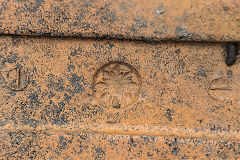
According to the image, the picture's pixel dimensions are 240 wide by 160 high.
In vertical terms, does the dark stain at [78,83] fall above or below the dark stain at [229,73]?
below

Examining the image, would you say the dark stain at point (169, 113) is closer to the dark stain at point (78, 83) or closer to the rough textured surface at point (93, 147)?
the rough textured surface at point (93, 147)

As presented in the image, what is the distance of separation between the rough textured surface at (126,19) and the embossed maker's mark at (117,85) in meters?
0.15

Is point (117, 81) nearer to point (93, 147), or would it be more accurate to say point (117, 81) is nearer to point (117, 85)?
point (117, 85)

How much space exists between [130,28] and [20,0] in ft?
1.51

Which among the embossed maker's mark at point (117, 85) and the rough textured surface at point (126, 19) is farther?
the embossed maker's mark at point (117, 85)

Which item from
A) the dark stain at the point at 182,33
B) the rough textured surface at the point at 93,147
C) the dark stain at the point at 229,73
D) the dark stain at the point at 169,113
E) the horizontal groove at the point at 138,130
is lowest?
the rough textured surface at the point at 93,147

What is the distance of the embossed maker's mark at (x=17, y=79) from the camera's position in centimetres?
100

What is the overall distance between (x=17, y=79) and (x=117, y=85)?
44cm

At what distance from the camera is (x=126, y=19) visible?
936 millimetres

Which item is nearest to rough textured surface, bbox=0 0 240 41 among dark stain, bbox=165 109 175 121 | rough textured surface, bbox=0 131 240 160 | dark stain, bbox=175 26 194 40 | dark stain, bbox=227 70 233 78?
dark stain, bbox=175 26 194 40

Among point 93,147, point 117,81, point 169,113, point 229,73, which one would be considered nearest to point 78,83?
point 117,81

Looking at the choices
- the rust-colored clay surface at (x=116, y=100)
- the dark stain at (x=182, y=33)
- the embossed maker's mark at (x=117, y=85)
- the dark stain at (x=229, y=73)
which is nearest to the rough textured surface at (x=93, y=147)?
the rust-colored clay surface at (x=116, y=100)

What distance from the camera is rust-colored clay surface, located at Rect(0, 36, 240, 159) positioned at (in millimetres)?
986

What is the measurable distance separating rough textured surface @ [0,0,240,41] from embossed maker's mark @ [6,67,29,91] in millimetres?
169
